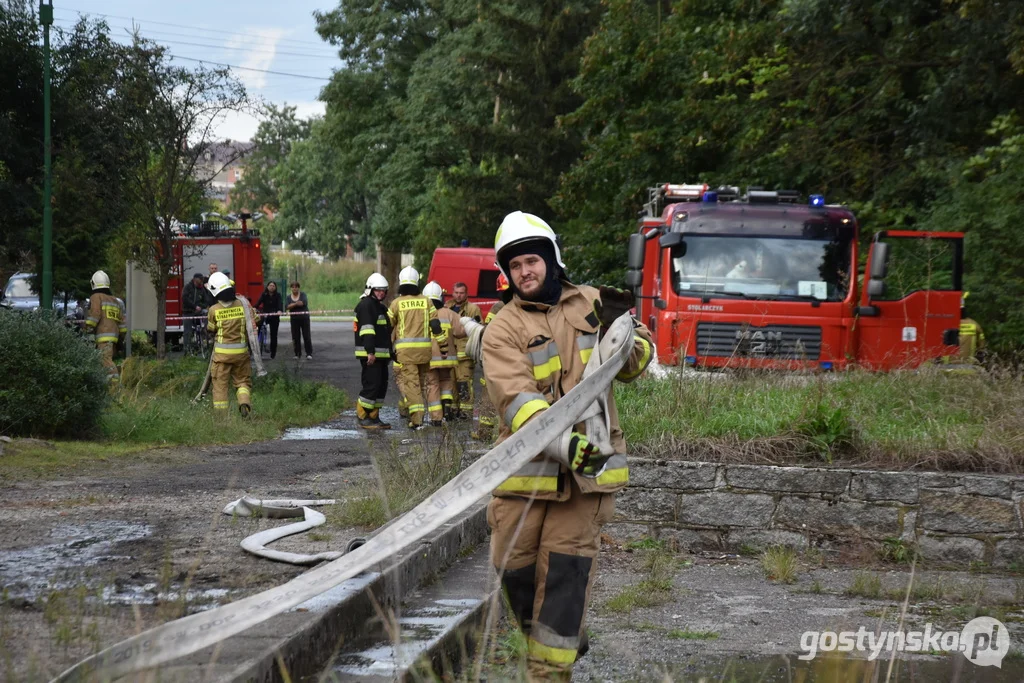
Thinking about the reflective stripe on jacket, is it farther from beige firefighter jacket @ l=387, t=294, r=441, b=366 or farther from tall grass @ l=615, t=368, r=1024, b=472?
tall grass @ l=615, t=368, r=1024, b=472

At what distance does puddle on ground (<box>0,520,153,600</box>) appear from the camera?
5707 millimetres

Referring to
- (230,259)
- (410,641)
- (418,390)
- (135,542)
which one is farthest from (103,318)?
(410,641)

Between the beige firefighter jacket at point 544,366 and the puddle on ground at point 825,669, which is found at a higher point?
the beige firefighter jacket at point 544,366

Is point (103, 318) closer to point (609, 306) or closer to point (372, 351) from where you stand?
point (372, 351)

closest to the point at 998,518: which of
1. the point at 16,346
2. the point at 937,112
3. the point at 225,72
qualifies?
the point at 16,346

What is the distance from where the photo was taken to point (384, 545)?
4215mm

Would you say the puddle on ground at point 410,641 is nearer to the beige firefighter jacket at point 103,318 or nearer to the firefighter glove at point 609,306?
the firefighter glove at point 609,306

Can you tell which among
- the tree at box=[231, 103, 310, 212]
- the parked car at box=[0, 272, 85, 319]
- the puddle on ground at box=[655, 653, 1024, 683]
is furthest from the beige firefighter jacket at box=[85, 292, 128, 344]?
the tree at box=[231, 103, 310, 212]

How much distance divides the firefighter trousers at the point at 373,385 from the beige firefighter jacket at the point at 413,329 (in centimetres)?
30

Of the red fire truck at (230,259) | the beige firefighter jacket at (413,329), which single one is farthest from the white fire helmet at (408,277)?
the red fire truck at (230,259)

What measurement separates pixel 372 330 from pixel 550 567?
1207cm

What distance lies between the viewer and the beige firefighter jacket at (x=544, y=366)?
4738mm

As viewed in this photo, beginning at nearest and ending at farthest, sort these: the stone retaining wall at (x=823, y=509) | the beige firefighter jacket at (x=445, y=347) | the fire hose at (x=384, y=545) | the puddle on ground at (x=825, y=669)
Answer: the fire hose at (x=384, y=545) → the puddle on ground at (x=825, y=669) → the stone retaining wall at (x=823, y=509) → the beige firefighter jacket at (x=445, y=347)

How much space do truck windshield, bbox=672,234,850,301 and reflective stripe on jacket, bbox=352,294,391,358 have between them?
419cm
